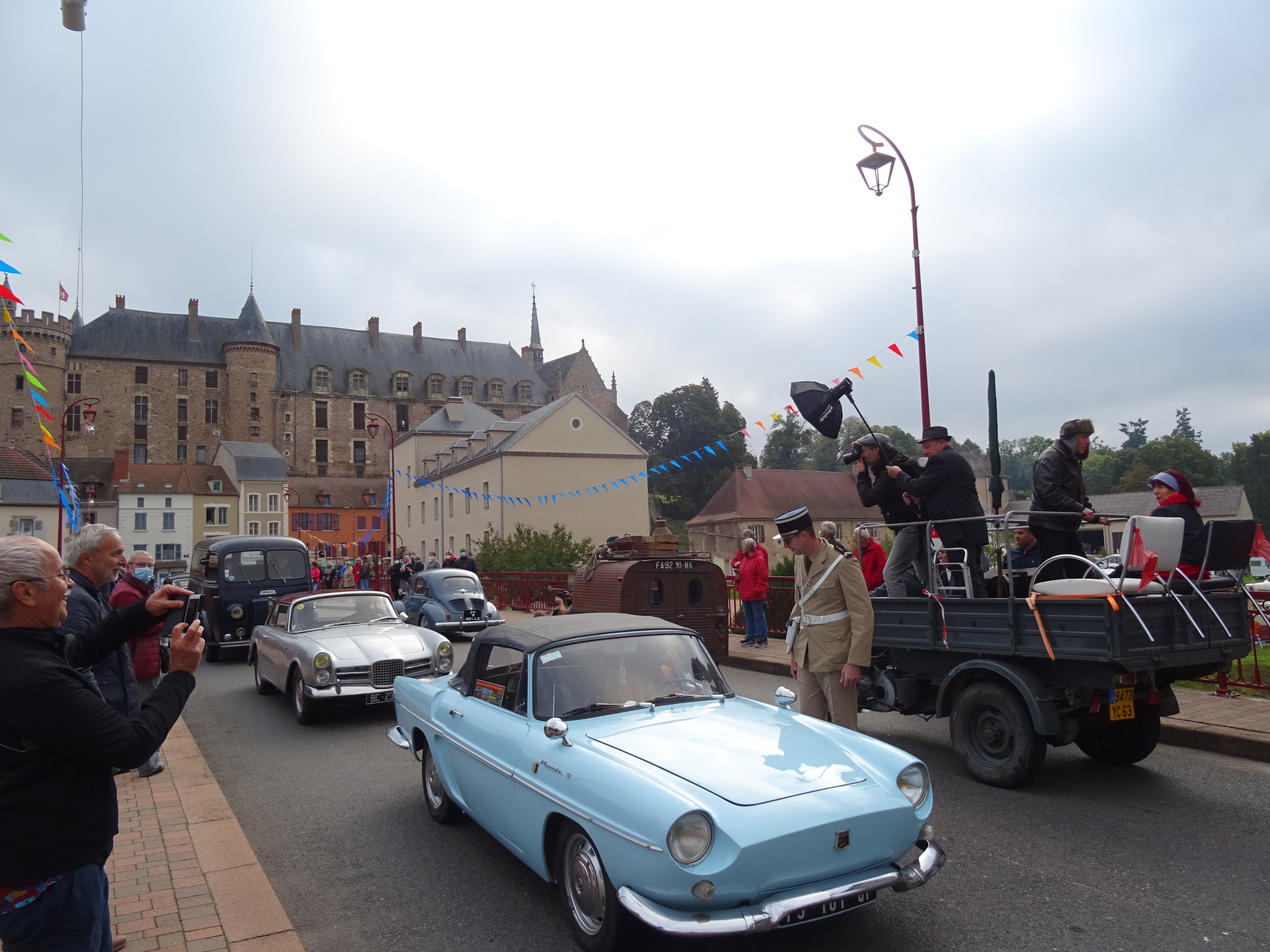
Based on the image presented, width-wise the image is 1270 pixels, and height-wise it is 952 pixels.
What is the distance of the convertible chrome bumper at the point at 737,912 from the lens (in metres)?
3.19

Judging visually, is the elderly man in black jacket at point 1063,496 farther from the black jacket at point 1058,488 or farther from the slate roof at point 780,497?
the slate roof at point 780,497

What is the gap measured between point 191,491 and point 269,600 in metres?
59.9

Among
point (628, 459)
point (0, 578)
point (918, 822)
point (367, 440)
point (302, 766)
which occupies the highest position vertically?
point (367, 440)

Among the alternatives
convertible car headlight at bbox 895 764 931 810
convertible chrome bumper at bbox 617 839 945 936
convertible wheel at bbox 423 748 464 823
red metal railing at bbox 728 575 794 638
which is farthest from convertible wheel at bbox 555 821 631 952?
red metal railing at bbox 728 575 794 638

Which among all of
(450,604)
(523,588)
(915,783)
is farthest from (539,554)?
(915,783)

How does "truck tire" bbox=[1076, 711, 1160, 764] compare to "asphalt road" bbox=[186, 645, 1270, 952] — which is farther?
"truck tire" bbox=[1076, 711, 1160, 764]

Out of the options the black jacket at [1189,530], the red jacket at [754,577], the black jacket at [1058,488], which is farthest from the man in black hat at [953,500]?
the red jacket at [754,577]

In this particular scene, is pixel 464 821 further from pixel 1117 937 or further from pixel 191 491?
pixel 191 491

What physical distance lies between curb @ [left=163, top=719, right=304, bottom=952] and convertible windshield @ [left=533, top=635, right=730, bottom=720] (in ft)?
5.13

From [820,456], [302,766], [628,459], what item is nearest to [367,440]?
[628,459]

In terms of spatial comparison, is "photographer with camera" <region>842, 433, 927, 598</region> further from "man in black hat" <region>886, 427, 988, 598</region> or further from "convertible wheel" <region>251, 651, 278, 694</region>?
"convertible wheel" <region>251, 651, 278, 694</region>

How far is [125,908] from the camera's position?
428cm

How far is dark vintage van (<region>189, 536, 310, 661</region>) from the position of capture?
52.1ft

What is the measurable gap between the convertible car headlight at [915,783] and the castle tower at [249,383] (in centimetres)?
8796
